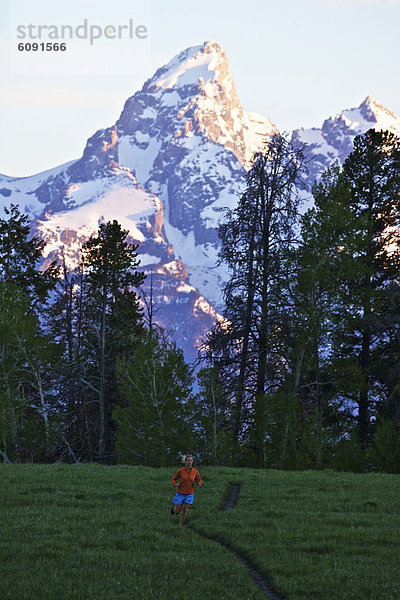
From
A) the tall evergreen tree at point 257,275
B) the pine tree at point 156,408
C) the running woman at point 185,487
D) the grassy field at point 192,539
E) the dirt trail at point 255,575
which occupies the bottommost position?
the dirt trail at point 255,575

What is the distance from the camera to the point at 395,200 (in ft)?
129

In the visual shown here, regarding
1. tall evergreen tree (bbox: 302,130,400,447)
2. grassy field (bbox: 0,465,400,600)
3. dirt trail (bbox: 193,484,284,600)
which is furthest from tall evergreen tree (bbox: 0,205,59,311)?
dirt trail (bbox: 193,484,284,600)

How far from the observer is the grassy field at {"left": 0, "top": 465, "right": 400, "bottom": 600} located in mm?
13570

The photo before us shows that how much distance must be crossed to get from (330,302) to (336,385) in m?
4.22

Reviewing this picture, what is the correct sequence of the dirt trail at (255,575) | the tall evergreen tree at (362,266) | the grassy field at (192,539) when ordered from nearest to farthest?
the grassy field at (192,539) → the dirt trail at (255,575) → the tall evergreen tree at (362,266)

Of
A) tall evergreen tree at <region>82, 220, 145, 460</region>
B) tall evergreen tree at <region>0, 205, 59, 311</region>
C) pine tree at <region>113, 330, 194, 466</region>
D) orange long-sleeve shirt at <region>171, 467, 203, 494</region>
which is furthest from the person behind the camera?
tall evergreen tree at <region>0, 205, 59, 311</region>

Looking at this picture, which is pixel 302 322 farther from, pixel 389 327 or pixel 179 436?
pixel 179 436

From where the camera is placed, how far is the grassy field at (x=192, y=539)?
1357 cm

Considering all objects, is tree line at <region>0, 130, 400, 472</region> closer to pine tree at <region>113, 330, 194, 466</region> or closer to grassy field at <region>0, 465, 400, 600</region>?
pine tree at <region>113, 330, 194, 466</region>

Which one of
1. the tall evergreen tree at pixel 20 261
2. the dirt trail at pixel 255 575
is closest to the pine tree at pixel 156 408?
the tall evergreen tree at pixel 20 261

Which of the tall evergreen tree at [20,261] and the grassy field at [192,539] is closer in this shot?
the grassy field at [192,539]

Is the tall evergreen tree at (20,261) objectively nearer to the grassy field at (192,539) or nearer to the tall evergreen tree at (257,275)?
the tall evergreen tree at (257,275)

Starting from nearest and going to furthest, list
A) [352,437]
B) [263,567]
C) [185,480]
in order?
[263,567] → [185,480] → [352,437]

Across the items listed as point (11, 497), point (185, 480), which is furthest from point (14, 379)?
point (185, 480)
